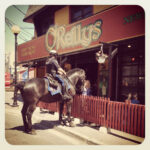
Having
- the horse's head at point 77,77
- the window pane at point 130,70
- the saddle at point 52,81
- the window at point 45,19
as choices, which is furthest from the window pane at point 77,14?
the saddle at point 52,81

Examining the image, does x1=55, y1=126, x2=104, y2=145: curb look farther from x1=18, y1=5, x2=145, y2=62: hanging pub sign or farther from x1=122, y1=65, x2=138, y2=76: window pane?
x1=122, y1=65, x2=138, y2=76: window pane

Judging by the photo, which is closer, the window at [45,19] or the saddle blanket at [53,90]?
the saddle blanket at [53,90]

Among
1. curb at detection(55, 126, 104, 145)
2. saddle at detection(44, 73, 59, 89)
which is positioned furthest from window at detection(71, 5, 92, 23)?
curb at detection(55, 126, 104, 145)

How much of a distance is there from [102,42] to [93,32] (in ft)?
3.95

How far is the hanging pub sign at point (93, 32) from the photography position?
4.67m

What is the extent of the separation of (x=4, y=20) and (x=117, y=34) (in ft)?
12.2

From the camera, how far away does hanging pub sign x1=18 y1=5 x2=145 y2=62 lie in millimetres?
4672

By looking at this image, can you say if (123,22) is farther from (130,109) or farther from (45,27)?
(45,27)

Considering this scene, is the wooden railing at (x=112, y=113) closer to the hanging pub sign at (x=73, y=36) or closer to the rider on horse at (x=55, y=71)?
the rider on horse at (x=55, y=71)

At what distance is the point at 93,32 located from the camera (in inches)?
245

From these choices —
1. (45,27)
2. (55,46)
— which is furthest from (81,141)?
(45,27)

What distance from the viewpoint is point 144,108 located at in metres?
3.90

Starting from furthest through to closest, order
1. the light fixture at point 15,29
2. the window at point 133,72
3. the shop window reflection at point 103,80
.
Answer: the shop window reflection at point 103,80 → the window at point 133,72 → the light fixture at point 15,29

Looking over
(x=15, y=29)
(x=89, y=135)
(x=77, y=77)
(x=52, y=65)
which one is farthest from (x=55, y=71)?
(x=89, y=135)
